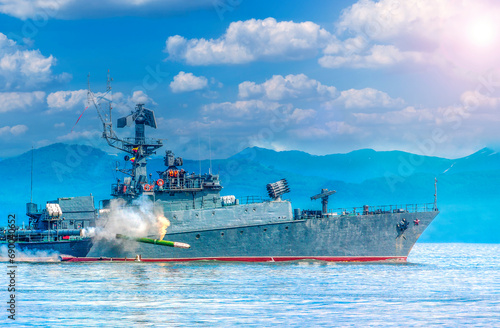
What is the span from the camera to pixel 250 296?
40.8 meters

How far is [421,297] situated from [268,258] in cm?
2304

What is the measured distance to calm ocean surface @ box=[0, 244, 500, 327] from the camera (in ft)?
109

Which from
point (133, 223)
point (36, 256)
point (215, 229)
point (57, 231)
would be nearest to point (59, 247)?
point (57, 231)

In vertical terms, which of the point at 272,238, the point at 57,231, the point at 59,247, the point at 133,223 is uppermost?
the point at 133,223

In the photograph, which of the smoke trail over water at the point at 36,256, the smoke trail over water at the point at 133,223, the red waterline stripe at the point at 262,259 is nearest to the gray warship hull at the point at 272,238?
the red waterline stripe at the point at 262,259

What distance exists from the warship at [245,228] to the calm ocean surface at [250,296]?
2.42 m

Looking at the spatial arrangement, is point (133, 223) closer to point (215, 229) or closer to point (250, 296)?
point (215, 229)

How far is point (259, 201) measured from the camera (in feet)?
212

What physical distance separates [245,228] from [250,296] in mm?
21774

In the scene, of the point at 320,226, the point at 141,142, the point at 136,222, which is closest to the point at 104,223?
the point at 136,222

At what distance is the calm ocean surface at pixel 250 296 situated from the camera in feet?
109

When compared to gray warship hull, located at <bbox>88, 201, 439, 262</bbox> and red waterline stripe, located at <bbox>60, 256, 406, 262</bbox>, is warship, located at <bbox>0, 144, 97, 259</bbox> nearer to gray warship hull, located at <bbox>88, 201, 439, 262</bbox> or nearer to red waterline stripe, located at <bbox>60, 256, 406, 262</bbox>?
red waterline stripe, located at <bbox>60, 256, 406, 262</bbox>

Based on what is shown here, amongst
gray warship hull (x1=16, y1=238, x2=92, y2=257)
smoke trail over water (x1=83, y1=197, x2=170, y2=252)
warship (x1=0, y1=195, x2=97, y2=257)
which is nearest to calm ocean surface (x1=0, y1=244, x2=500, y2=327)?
gray warship hull (x1=16, y1=238, x2=92, y2=257)

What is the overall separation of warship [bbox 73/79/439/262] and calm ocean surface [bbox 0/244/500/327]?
7.94ft
